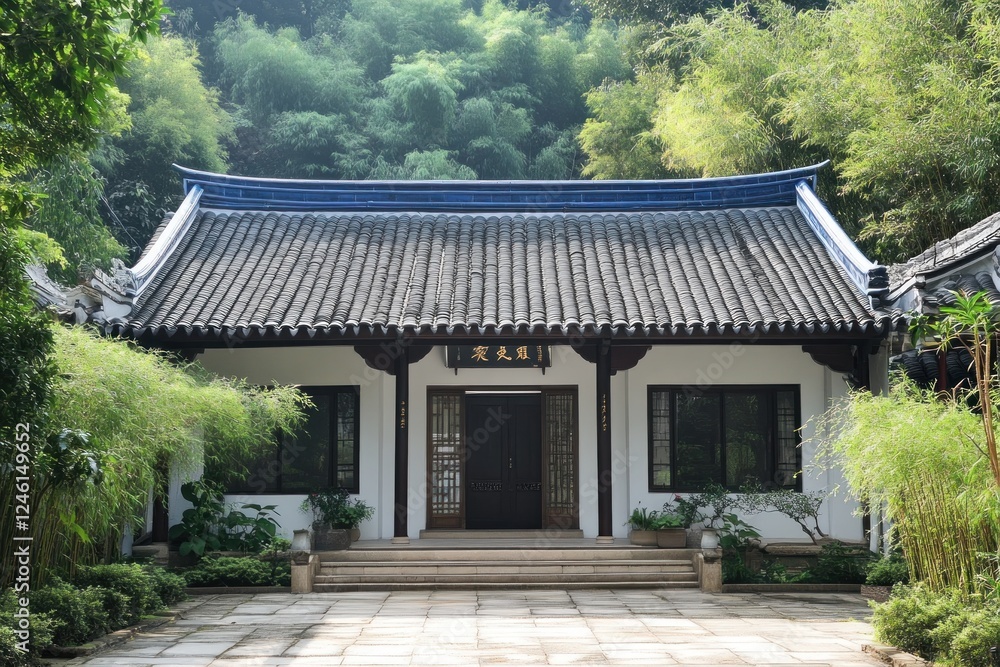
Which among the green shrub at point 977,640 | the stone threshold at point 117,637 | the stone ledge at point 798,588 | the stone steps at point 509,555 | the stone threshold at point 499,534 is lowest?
the stone ledge at point 798,588

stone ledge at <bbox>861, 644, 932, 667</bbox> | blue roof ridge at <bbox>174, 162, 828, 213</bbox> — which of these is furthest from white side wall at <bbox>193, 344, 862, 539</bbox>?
stone ledge at <bbox>861, 644, 932, 667</bbox>

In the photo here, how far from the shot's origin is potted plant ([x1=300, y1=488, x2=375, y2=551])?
1140cm

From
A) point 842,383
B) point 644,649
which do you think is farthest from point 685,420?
point 644,649

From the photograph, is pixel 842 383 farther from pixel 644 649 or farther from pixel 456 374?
pixel 644 649

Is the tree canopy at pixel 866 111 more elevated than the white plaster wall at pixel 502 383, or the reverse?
the tree canopy at pixel 866 111

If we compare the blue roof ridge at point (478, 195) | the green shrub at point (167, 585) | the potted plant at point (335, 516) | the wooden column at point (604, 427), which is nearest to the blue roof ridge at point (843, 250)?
the blue roof ridge at point (478, 195)

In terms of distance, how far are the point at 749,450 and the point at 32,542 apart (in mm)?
8289

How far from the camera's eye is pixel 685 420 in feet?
41.3

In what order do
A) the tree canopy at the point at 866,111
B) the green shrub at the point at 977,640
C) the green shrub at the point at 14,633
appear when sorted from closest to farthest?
1. the green shrub at the point at 977,640
2. the green shrub at the point at 14,633
3. the tree canopy at the point at 866,111

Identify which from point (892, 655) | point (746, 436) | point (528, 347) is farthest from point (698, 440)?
point (892, 655)

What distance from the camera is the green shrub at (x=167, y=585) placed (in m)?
8.98

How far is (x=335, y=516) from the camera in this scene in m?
11.7

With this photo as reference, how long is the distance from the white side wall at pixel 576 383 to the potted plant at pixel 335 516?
21 cm

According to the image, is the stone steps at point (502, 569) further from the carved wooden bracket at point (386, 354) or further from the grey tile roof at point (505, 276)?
the grey tile roof at point (505, 276)
